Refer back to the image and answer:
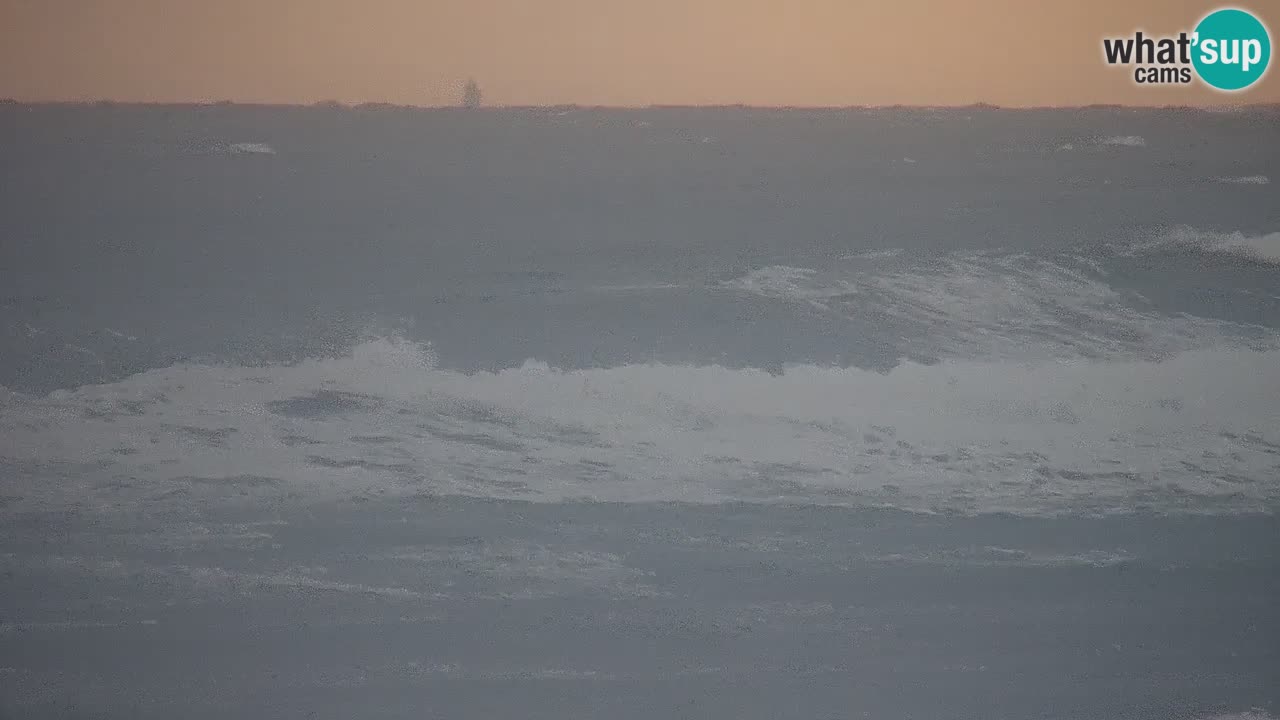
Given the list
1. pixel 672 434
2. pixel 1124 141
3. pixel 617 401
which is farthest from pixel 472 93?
pixel 1124 141

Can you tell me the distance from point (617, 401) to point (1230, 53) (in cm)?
130

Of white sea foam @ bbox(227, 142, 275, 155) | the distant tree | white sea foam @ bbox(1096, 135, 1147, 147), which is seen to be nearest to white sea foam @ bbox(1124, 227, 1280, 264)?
white sea foam @ bbox(1096, 135, 1147, 147)

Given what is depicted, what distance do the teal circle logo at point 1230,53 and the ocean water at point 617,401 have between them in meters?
0.07

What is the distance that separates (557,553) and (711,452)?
340 millimetres

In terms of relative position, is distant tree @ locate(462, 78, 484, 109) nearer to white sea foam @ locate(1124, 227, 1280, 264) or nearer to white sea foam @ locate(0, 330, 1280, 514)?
white sea foam @ locate(0, 330, 1280, 514)

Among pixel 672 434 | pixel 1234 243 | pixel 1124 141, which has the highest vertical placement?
pixel 1124 141

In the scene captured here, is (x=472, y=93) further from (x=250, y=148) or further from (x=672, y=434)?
(x=672, y=434)

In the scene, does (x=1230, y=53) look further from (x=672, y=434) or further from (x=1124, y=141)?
(x=672, y=434)

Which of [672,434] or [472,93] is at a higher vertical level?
[472,93]

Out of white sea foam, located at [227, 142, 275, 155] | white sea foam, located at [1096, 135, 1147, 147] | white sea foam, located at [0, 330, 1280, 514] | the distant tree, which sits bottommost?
white sea foam, located at [0, 330, 1280, 514]

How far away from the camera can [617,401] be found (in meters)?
1.51

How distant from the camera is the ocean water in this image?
1.50 meters

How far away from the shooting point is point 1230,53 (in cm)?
153

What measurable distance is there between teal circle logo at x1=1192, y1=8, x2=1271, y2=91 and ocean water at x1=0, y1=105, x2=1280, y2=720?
74mm
